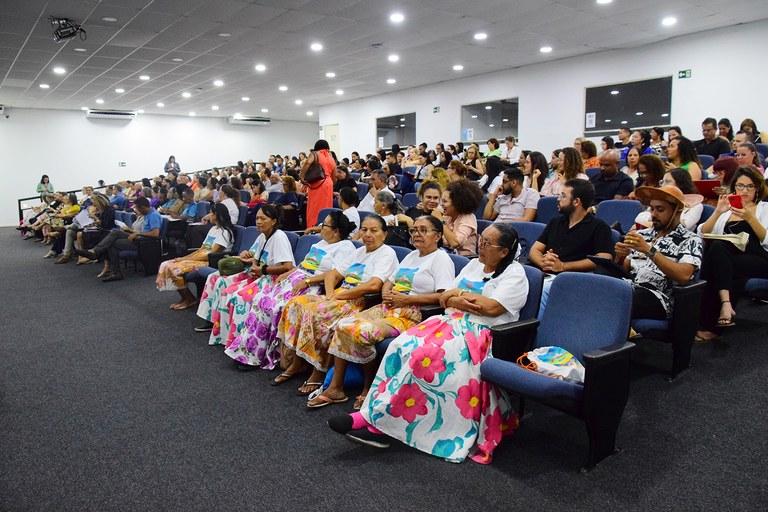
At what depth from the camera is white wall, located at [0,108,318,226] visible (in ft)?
55.5

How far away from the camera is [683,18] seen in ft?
23.5

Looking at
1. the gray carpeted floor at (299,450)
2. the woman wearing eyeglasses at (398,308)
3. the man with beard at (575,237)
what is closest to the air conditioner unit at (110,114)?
the gray carpeted floor at (299,450)

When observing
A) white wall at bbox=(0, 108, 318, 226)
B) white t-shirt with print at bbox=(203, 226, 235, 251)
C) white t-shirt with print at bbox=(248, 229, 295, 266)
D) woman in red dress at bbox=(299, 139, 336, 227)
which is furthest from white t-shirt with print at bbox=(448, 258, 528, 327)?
white wall at bbox=(0, 108, 318, 226)

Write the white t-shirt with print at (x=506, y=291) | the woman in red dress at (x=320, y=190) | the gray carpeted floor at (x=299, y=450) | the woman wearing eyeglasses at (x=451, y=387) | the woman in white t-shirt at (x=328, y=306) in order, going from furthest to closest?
1. the woman in red dress at (x=320, y=190)
2. the woman in white t-shirt at (x=328, y=306)
3. the white t-shirt with print at (x=506, y=291)
4. the woman wearing eyeglasses at (x=451, y=387)
5. the gray carpeted floor at (x=299, y=450)

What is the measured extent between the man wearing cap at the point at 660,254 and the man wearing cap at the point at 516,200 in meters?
1.27

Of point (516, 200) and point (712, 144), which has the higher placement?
point (712, 144)

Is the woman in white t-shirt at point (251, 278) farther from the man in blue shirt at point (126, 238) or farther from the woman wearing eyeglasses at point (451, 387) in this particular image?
the man in blue shirt at point (126, 238)

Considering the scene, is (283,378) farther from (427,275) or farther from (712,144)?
(712,144)

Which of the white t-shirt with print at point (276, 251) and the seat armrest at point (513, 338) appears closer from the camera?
the seat armrest at point (513, 338)

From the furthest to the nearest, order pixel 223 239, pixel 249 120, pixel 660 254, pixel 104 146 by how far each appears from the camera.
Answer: pixel 249 120
pixel 104 146
pixel 223 239
pixel 660 254

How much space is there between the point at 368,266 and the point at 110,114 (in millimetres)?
17867

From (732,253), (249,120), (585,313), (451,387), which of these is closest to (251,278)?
(451,387)

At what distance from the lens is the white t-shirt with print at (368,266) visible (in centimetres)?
322

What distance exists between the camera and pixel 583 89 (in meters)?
9.75
